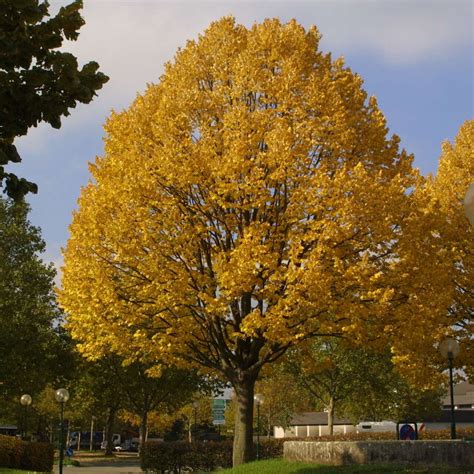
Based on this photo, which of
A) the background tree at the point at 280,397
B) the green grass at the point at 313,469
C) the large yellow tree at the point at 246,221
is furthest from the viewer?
the background tree at the point at 280,397

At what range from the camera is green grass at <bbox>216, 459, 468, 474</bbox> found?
12797 mm

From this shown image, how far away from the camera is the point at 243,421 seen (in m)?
18.0

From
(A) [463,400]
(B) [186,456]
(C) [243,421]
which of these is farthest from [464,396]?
(C) [243,421]

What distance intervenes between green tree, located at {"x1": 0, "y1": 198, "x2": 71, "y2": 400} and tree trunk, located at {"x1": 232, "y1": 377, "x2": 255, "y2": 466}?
55.5 feet

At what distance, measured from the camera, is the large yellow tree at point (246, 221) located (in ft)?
50.6

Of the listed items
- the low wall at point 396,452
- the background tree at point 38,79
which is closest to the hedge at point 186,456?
the low wall at point 396,452

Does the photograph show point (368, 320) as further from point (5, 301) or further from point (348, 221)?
point (5, 301)

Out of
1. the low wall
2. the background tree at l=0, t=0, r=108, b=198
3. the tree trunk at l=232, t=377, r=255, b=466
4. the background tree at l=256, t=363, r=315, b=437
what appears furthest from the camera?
the background tree at l=256, t=363, r=315, b=437

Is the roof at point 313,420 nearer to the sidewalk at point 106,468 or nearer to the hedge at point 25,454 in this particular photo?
the sidewalk at point 106,468

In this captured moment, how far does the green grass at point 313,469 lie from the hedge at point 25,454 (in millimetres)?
13859

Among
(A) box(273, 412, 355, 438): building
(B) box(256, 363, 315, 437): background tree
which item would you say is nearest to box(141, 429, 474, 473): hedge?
(B) box(256, 363, 315, 437): background tree

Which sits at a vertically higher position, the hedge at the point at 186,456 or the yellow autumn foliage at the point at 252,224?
the yellow autumn foliage at the point at 252,224

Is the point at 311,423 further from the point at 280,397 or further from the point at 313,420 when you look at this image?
the point at 280,397

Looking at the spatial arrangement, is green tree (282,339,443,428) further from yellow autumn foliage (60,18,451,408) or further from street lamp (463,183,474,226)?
street lamp (463,183,474,226)
